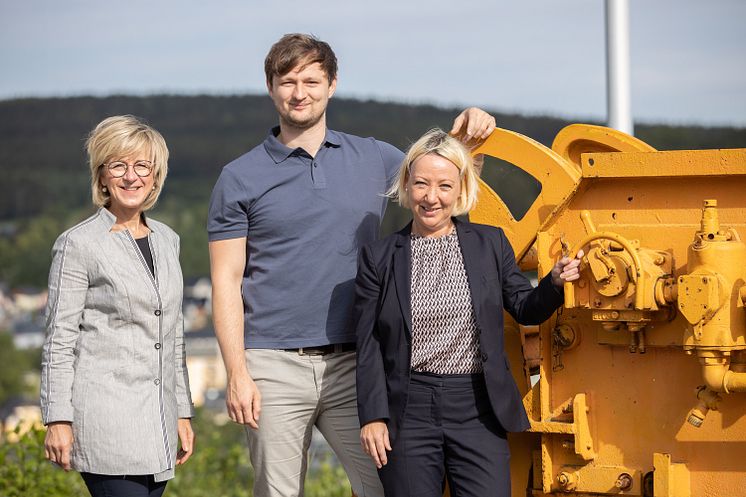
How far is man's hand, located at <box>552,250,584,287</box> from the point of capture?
13.3 feet

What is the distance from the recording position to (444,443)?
394 centimetres

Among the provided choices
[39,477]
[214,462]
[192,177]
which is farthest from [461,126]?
[192,177]

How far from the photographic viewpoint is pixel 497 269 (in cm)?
411

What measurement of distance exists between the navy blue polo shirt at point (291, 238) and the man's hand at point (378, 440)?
0.49 m

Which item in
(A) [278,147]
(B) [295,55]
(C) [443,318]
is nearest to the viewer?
(C) [443,318]

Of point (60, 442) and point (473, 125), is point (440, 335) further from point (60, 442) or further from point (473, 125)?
point (60, 442)

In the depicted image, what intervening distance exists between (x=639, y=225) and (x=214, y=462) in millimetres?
6283

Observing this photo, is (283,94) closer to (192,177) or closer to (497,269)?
(497,269)

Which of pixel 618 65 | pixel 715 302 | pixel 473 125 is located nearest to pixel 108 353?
pixel 473 125

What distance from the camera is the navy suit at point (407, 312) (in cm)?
395

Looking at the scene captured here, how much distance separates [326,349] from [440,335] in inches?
22.6

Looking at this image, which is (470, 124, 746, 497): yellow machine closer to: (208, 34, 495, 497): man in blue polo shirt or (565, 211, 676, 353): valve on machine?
(565, 211, 676, 353): valve on machine

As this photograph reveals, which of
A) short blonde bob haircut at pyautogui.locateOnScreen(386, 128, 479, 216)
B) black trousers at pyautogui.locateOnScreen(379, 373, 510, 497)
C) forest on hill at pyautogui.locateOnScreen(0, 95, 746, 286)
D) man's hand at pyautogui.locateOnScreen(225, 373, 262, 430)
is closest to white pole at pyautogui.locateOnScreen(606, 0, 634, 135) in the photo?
short blonde bob haircut at pyautogui.locateOnScreen(386, 128, 479, 216)

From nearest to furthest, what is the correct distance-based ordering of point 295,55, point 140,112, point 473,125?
point 295,55
point 473,125
point 140,112
